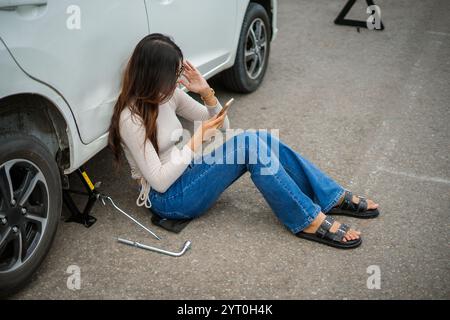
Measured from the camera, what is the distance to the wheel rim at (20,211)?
7.99 ft

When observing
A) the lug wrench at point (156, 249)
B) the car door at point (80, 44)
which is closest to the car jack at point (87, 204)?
the lug wrench at point (156, 249)

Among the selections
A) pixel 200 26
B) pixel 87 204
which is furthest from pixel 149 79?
pixel 200 26

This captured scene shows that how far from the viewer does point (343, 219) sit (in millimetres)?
3230

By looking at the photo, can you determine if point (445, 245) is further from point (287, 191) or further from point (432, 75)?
point (432, 75)

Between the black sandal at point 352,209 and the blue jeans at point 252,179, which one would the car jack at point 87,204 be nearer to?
the blue jeans at point 252,179

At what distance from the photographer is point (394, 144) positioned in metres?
4.12

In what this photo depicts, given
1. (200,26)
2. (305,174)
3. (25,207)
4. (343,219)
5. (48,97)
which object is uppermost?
(48,97)

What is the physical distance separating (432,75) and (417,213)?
249 centimetres

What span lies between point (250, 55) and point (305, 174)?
197cm

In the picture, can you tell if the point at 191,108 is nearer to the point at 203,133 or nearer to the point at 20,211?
the point at 203,133

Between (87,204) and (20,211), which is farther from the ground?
(20,211)

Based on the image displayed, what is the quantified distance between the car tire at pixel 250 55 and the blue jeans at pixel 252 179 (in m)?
1.69

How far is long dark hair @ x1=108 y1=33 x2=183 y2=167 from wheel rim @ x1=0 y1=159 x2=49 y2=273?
522 mm
